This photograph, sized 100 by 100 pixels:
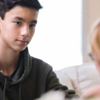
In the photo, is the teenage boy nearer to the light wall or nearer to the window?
the window

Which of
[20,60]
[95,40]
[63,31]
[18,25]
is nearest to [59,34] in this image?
[63,31]

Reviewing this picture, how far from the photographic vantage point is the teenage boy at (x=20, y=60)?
967 mm

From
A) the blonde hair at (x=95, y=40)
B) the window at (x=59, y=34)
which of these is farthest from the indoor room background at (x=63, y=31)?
the blonde hair at (x=95, y=40)

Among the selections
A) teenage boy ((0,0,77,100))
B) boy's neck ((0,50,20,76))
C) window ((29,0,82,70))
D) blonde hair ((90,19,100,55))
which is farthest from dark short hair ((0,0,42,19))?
window ((29,0,82,70))

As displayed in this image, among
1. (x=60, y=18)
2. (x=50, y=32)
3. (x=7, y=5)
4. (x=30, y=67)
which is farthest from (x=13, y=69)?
(x=60, y=18)

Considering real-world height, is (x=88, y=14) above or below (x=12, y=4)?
above

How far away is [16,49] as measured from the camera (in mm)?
995

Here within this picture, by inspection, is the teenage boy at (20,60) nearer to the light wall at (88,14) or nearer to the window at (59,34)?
the window at (59,34)

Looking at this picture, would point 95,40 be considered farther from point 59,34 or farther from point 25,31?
point 59,34

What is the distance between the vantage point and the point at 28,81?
1.09 meters

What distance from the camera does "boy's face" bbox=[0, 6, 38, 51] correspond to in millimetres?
963

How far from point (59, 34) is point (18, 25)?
111 centimetres

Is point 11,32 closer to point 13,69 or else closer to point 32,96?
point 13,69

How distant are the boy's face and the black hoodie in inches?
5.2
